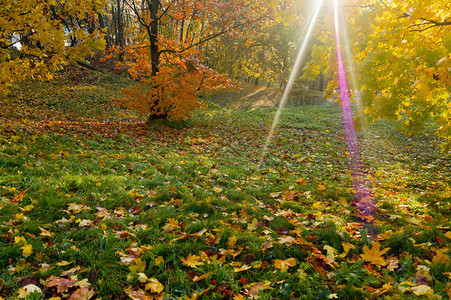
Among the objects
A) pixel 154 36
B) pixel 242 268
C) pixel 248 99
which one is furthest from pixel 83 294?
pixel 248 99

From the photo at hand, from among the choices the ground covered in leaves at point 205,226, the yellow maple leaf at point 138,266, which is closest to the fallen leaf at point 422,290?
the ground covered in leaves at point 205,226

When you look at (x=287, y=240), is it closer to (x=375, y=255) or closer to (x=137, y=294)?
(x=375, y=255)

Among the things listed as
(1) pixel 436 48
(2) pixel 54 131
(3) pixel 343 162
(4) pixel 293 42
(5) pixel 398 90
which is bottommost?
(3) pixel 343 162

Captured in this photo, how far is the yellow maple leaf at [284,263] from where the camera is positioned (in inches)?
90.7

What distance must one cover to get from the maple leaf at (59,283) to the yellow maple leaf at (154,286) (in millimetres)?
593

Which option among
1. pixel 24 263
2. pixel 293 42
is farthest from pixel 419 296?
pixel 293 42

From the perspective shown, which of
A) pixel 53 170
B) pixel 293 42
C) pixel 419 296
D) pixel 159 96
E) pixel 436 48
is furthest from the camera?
pixel 293 42

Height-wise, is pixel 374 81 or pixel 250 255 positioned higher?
pixel 374 81

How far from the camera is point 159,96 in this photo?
9.84 metres

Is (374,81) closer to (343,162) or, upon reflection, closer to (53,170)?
(343,162)

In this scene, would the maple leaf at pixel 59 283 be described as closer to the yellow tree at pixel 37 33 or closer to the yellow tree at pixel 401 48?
the yellow tree at pixel 37 33

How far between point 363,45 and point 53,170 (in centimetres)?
587

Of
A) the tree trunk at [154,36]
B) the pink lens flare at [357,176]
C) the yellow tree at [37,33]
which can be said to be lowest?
the pink lens flare at [357,176]

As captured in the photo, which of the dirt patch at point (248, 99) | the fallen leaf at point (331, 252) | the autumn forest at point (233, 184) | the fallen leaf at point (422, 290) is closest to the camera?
the fallen leaf at point (422, 290)
